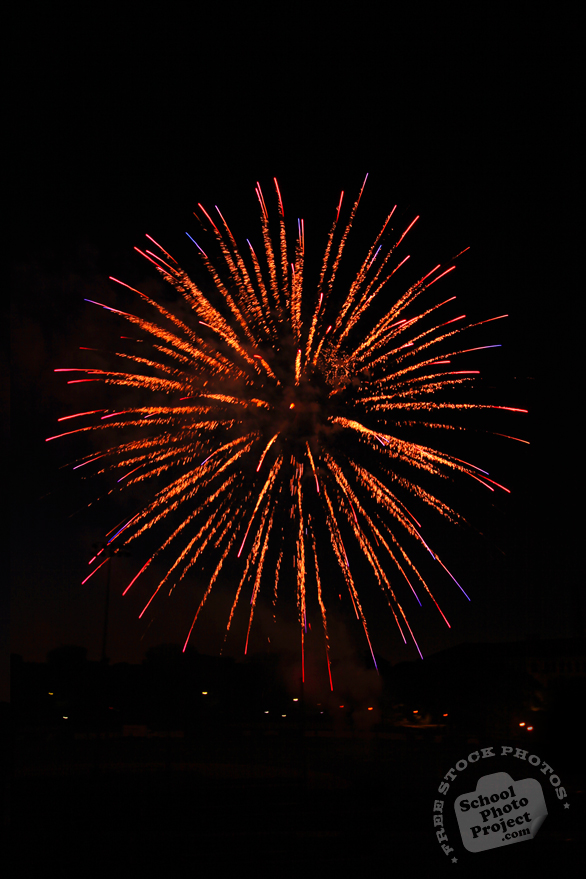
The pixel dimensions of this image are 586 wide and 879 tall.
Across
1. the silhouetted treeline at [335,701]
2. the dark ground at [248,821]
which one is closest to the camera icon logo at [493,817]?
the dark ground at [248,821]

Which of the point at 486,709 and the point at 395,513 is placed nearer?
the point at 395,513

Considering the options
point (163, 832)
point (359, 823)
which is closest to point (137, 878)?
point (163, 832)

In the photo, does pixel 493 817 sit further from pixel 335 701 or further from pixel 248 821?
pixel 335 701

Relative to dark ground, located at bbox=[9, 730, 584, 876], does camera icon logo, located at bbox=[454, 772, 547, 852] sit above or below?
above

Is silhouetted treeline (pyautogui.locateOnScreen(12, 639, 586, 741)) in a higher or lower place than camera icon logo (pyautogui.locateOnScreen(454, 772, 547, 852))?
lower

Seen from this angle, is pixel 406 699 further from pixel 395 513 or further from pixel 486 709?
pixel 395 513

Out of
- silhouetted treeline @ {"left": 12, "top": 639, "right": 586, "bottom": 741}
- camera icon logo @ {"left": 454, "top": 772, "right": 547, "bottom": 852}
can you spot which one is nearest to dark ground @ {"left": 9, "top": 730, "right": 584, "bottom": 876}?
camera icon logo @ {"left": 454, "top": 772, "right": 547, "bottom": 852}

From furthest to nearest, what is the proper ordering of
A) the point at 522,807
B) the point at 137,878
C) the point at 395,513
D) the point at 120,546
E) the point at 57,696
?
1. the point at 57,696
2. the point at 120,546
3. the point at 395,513
4. the point at 522,807
5. the point at 137,878

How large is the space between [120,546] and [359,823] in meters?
16.1

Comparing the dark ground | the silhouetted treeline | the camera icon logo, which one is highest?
the camera icon logo

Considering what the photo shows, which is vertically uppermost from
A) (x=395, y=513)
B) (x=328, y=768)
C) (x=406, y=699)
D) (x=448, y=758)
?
(x=395, y=513)

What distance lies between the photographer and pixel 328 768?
24.5m

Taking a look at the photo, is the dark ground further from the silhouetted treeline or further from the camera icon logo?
the silhouetted treeline

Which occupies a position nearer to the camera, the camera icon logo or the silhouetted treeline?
the camera icon logo
